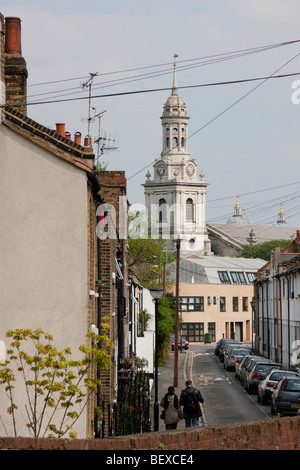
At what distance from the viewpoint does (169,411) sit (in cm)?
2272

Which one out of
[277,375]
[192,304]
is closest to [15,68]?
[277,375]

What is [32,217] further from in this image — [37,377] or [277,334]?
[277,334]

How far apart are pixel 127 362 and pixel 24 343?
12.8m

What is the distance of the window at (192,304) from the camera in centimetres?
10244

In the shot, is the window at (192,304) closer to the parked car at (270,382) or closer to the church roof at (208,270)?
the church roof at (208,270)

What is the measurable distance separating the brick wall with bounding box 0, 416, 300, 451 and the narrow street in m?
8.44

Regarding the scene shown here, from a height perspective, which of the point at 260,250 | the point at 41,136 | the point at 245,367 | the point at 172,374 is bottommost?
the point at 172,374

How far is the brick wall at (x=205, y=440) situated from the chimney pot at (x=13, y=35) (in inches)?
339

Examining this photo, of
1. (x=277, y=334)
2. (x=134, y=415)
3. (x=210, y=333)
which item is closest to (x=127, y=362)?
(x=134, y=415)

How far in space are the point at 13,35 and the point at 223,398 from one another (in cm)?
2361

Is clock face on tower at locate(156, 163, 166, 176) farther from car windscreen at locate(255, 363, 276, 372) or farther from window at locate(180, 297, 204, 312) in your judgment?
car windscreen at locate(255, 363, 276, 372)

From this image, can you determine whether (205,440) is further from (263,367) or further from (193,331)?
(193,331)

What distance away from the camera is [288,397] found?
28.8 meters

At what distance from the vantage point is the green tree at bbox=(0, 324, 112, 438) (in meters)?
15.0
